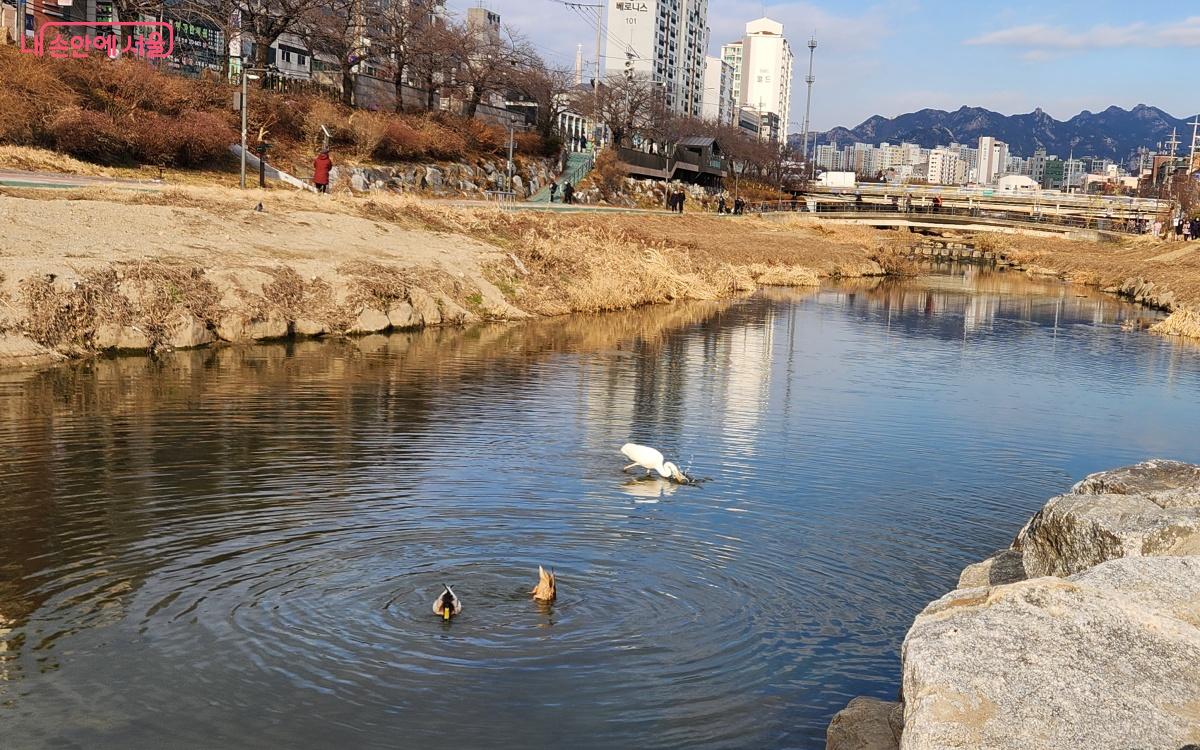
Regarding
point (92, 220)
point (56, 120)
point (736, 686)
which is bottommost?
point (736, 686)

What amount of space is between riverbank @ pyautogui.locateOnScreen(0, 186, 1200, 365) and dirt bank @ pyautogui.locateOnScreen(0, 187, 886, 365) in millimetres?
46

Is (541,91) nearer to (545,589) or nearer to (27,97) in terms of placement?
(27,97)

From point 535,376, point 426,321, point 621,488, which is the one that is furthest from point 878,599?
point 426,321

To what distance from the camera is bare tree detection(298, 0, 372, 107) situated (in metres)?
70.1

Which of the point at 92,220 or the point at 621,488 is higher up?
the point at 92,220

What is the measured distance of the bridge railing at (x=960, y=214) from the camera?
96.1m

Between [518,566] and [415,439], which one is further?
[415,439]

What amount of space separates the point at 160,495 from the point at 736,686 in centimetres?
732

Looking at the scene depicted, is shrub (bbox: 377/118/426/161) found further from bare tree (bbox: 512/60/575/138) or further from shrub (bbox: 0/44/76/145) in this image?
bare tree (bbox: 512/60/575/138)

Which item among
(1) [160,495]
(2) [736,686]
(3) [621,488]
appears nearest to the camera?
(2) [736,686]

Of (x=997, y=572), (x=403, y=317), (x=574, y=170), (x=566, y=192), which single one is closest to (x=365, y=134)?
(x=566, y=192)

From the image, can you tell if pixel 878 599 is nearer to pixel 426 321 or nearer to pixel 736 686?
pixel 736 686

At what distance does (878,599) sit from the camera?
1029cm

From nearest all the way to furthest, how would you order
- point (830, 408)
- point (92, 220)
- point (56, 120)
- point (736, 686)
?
1. point (736, 686)
2. point (830, 408)
3. point (92, 220)
4. point (56, 120)
